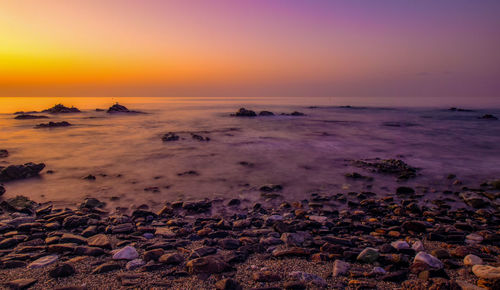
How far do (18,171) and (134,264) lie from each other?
285 inches

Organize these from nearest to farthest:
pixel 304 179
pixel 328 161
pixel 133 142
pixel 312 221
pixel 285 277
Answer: pixel 285 277 < pixel 312 221 < pixel 304 179 < pixel 328 161 < pixel 133 142

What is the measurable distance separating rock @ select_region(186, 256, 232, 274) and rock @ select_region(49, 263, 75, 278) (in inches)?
51.0

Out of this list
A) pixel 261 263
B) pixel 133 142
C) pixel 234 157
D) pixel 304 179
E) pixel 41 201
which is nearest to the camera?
pixel 261 263

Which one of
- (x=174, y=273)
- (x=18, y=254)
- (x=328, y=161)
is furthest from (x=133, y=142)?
(x=174, y=273)

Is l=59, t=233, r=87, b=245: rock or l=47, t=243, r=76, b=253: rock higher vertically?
l=47, t=243, r=76, b=253: rock

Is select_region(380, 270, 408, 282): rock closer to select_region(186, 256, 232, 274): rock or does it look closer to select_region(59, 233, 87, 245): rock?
select_region(186, 256, 232, 274): rock

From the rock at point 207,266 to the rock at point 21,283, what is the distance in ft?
5.26

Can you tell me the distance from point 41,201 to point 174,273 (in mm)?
5139

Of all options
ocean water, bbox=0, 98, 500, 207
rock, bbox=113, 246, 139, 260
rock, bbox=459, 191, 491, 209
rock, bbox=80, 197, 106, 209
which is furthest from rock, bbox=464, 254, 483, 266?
rock, bbox=80, 197, 106, 209

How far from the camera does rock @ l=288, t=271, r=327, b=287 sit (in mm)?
2914

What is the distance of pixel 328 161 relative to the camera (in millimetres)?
11047

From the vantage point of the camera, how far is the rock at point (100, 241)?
393 centimetres


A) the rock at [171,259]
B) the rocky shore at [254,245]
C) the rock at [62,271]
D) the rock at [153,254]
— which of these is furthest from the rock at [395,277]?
the rock at [62,271]

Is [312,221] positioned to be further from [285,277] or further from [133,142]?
[133,142]
